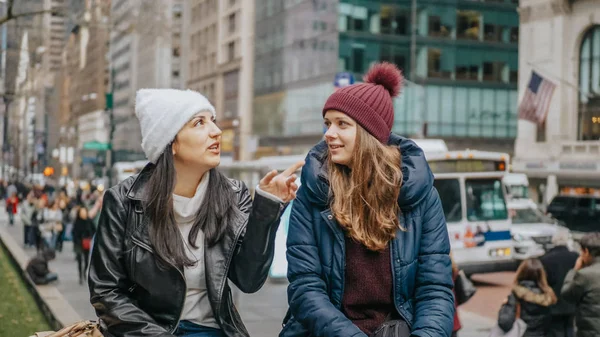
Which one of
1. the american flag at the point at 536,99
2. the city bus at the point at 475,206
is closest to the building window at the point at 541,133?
the american flag at the point at 536,99

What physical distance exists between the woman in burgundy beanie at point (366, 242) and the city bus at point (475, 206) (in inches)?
548

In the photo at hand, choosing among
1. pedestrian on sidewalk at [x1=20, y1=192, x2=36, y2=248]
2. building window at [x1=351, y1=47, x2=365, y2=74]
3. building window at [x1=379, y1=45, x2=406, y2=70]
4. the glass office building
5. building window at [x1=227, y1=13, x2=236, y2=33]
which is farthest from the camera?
building window at [x1=227, y1=13, x2=236, y2=33]

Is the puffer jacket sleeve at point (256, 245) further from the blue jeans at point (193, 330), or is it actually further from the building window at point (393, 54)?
the building window at point (393, 54)

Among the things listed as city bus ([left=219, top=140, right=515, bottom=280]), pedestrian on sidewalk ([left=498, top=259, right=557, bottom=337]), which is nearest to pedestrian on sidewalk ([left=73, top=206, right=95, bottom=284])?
city bus ([left=219, top=140, right=515, bottom=280])

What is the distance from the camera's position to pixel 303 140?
61.2 metres

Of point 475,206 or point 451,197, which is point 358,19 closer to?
point 475,206

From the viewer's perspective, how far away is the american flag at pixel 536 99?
42.8 metres

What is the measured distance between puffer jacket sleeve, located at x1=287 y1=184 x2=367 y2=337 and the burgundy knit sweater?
9cm

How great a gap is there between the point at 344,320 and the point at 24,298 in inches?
508

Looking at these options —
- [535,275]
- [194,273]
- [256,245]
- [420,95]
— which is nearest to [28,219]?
[535,275]

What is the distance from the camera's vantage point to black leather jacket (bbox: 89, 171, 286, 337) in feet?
10.6

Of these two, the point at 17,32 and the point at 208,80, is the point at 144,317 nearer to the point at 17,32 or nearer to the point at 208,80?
the point at 17,32

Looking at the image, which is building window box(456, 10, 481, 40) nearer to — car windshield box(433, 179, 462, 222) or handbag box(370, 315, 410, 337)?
car windshield box(433, 179, 462, 222)

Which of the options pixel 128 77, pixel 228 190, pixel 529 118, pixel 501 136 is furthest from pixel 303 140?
pixel 128 77
